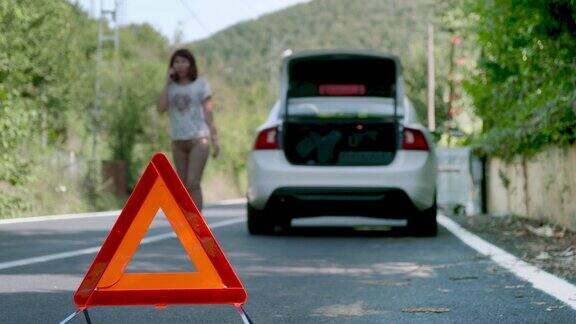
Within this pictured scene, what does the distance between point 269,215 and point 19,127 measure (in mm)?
4541

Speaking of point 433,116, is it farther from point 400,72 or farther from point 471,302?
point 471,302

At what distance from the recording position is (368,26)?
343ft

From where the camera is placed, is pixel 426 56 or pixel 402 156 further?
pixel 426 56

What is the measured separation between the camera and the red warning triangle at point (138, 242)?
511 centimetres

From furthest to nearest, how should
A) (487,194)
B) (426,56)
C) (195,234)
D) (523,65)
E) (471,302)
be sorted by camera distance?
1. (426,56)
2. (487,194)
3. (523,65)
4. (471,302)
5. (195,234)

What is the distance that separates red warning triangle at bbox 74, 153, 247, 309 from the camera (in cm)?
511

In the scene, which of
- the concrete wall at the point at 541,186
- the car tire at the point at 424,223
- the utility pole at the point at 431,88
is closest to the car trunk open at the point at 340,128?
the car tire at the point at 424,223

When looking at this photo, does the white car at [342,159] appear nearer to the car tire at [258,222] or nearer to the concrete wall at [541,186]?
the car tire at [258,222]

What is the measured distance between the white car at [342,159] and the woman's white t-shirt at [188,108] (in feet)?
2.17

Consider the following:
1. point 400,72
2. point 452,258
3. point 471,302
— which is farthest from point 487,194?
point 471,302

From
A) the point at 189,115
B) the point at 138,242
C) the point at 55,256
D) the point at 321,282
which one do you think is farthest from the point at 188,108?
the point at 138,242

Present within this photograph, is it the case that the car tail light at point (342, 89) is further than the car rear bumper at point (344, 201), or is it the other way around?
the car tail light at point (342, 89)

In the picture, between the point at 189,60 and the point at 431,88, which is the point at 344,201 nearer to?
the point at 189,60

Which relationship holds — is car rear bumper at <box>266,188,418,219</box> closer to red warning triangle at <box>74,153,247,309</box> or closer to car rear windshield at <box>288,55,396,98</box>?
car rear windshield at <box>288,55,396,98</box>
